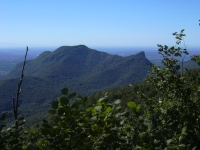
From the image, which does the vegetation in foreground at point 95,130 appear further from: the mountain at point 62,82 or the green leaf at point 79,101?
the mountain at point 62,82

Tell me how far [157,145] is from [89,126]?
0.40 m

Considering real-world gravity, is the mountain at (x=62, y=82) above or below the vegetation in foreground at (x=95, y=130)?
below

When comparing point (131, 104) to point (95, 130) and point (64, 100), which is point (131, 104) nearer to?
point (95, 130)

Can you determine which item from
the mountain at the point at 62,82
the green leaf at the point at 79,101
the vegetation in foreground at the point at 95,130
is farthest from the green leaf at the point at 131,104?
the mountain at the point at 62,82

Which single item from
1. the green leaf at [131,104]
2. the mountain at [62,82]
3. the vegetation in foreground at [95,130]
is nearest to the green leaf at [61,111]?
the vegetation in foreground at [95,130]

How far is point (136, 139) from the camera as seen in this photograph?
5.16ft

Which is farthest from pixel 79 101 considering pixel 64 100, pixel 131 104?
pixel 131 104

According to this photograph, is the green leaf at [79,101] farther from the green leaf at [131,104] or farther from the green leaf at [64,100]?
the green leaf at [131,104]

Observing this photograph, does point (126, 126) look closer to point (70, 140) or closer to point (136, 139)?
point (136, 139)

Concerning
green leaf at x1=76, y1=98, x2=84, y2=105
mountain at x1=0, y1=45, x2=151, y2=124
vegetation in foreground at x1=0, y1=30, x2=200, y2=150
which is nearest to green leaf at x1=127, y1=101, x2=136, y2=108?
vegetation in foreground at x1=0, y1=30, x2=200, y2=150

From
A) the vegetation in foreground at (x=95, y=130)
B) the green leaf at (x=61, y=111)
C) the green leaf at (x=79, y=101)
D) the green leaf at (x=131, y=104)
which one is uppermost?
the green leaf at (x=79, y=101)

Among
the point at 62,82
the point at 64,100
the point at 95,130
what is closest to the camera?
the point at 64,100

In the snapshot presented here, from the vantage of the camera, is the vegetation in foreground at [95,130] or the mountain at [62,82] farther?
the mountain at [62,82]

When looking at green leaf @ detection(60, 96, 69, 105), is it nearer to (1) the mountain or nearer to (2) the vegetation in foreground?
(2) the vegetation in foreground
